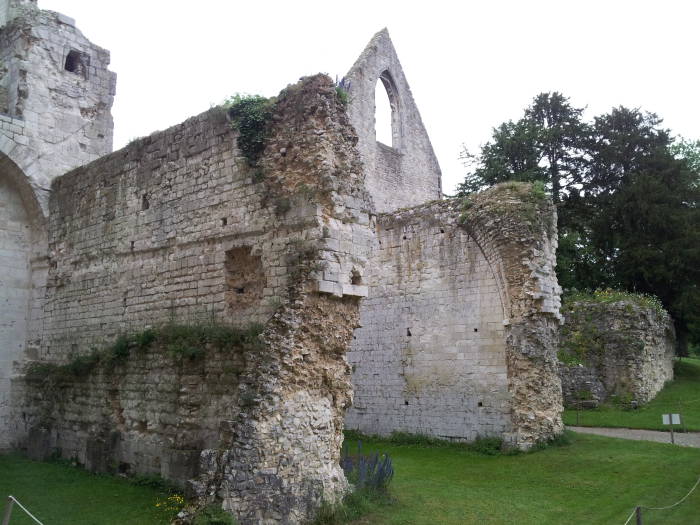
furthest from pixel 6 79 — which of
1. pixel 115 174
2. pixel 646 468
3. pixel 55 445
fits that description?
pixel 646 468

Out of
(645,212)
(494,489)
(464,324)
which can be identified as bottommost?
(494,489)

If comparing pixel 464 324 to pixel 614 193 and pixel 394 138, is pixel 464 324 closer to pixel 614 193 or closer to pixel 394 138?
pixel 394 138

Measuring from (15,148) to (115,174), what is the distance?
3.16m

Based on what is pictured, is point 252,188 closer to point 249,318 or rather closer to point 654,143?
Result: point 249,318

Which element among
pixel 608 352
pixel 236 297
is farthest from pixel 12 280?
pixel 608 352

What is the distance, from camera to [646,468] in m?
9.78

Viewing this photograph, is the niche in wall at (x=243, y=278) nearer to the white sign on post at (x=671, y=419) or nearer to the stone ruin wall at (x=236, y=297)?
the stone ruin wall at (x=236, y=297)

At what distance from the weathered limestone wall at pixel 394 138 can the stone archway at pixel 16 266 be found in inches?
393

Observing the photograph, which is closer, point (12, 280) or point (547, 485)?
point (547, 485)

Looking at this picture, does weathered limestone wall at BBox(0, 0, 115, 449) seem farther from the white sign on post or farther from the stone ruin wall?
the white sign on post

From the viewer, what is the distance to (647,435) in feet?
43.6

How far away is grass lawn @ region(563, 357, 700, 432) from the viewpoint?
48.7 ft

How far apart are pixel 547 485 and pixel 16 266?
10.9m

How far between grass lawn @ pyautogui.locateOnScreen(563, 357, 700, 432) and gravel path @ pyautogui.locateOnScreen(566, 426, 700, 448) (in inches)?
18.6
